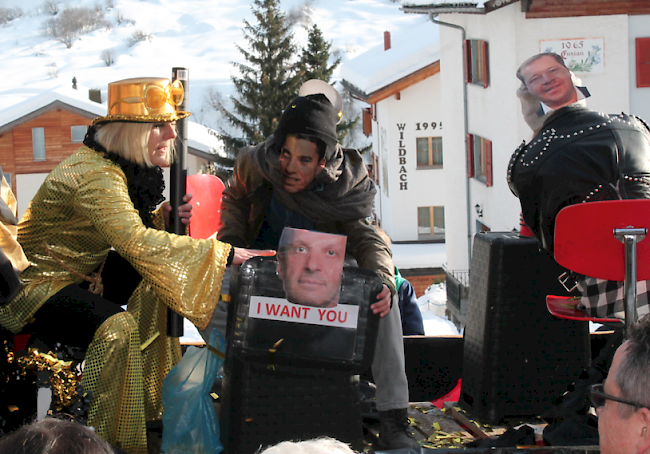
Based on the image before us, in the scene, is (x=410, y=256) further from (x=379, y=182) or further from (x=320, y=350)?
(x=320, y=350)

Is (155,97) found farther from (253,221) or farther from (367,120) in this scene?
(367,120)

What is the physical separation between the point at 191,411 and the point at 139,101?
1.21 metres

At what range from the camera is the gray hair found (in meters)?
1.57

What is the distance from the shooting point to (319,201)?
10.3 ft

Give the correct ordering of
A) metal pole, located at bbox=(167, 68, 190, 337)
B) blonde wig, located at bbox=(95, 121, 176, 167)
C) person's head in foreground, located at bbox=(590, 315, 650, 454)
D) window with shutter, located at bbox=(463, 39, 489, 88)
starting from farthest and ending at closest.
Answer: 1. window with shutter, located at bbox=(463, 39, 489, 88)
2. metal pole, located at bbox=(167, 68, 190, 337)
3. blonde wig, located at bbox=(95, 121, 176, 167)
4. person's head in foreground, located at bbox=(590, 315, 650, 454)

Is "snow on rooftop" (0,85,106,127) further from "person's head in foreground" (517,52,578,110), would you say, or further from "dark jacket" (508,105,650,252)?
"dark jacket" (508,105,650,252)

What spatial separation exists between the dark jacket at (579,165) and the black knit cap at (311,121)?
75cm

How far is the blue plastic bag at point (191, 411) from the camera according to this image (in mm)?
2844

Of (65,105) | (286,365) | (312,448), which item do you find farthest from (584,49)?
(65,105)

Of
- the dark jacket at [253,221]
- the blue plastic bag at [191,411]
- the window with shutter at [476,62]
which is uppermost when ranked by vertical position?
the window with shutter at [476,62]

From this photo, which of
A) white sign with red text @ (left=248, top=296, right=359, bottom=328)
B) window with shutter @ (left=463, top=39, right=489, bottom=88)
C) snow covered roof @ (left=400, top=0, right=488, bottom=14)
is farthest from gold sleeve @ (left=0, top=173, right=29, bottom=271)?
window with shutter @ (left=463, top=39, right=489, bottom=88)

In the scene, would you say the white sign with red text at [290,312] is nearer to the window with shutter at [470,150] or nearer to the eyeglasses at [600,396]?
the eyeglasses at [600,396]

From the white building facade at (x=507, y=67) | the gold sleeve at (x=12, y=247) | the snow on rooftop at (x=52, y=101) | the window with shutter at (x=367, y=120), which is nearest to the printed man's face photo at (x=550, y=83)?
the gold sleeve at (x=12, y=247)

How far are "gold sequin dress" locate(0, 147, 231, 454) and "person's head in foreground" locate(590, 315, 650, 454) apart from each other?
1541 millimetres
